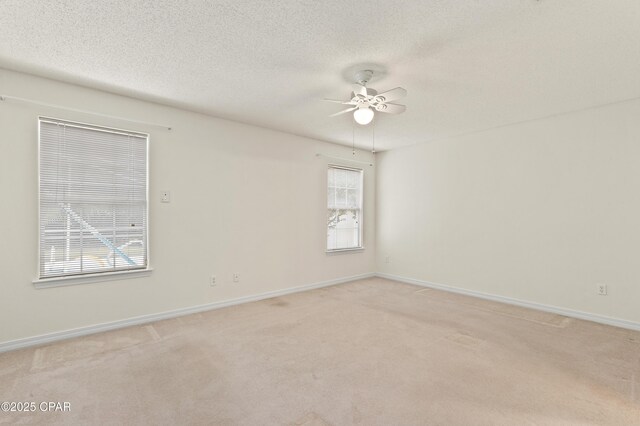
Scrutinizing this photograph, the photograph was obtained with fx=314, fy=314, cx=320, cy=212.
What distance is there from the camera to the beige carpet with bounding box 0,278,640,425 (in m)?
1.92

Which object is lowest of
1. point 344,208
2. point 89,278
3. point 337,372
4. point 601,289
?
point 337,372

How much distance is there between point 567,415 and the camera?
1.91m

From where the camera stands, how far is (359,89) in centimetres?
306

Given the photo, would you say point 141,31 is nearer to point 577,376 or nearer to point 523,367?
point 523,367

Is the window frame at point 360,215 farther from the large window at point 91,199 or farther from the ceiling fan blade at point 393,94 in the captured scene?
the large window at point 91,199

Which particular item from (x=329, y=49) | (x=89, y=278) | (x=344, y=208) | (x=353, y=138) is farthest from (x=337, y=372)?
(x=353, y=138)

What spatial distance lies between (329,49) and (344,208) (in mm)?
3447

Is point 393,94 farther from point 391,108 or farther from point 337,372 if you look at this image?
point 337,372

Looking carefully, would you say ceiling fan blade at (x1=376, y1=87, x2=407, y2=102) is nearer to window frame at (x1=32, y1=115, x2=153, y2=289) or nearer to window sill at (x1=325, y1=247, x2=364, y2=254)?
window frame at (x1=32, y1=115, x2=153, y2=289)

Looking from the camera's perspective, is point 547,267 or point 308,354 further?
point 547,267

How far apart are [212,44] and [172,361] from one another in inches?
98.5

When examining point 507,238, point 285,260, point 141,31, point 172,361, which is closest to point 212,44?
point 141,31

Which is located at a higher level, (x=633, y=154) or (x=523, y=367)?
(x=633, y=154)

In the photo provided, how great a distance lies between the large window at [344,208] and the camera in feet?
17.7
